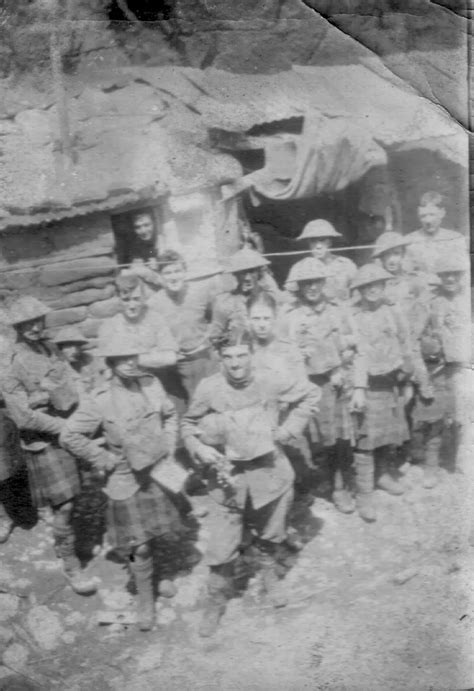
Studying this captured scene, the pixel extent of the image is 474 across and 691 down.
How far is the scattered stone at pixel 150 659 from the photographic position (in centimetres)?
348

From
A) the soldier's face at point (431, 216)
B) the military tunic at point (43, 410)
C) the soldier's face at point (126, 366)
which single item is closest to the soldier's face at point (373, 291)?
the soldier's face at point (431, 216)

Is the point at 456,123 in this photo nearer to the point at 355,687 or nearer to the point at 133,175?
the point at 133,175

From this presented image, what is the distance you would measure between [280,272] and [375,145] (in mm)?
739

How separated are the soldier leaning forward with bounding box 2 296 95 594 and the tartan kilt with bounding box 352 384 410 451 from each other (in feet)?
4.60

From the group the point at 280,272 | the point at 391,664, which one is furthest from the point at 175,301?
the point at 391,664

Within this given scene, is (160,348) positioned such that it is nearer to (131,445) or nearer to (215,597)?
(131,445)

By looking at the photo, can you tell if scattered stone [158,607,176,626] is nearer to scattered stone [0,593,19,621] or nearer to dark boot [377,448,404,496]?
scattered stone [0,593,19,621]

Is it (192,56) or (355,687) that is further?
(355,687)

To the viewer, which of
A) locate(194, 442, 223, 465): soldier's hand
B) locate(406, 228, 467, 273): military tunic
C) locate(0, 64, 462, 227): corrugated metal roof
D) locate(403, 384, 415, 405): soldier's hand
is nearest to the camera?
locate(0, 64, 462, 227): corrugated metal roof

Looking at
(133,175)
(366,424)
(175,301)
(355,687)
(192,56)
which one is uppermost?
(192,56)

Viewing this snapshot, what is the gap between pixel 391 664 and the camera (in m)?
3.58

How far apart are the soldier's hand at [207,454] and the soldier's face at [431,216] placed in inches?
57.8

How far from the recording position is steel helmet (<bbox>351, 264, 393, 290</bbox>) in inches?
134

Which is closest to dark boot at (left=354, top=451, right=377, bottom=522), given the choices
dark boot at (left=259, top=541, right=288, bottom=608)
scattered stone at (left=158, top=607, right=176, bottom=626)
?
dark boot at (left=259, top=541, right=288, bottom=608)
